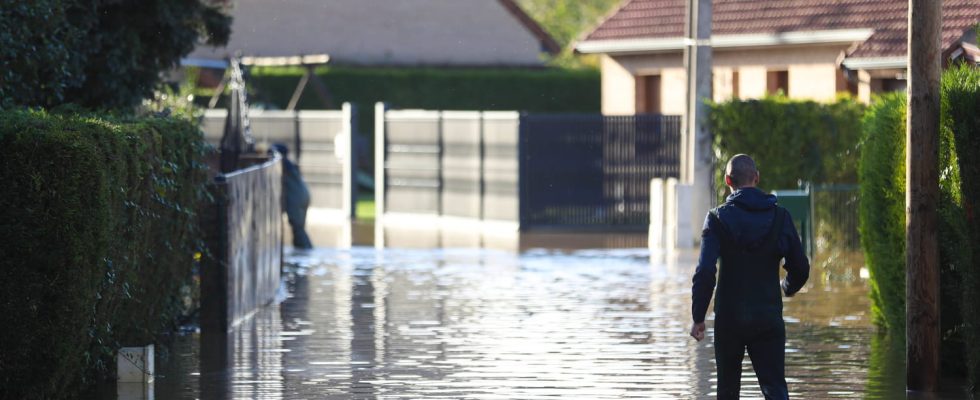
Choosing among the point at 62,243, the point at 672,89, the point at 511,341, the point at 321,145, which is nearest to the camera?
the point at 62,243

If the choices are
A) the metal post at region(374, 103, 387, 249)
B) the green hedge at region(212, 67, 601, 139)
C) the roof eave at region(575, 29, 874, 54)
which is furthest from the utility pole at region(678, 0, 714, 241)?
the green hedge at region(212, 67, 601, 139)

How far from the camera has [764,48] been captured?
3206cm

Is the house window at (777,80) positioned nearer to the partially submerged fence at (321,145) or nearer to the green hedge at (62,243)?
the partially submerged fence at (321,145)

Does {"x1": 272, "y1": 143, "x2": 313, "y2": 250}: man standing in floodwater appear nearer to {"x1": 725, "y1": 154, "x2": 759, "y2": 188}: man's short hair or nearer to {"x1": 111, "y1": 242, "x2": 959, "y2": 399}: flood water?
{"x1": 111, "y1": 242, "x2": 959, "y2": 399}: flood water

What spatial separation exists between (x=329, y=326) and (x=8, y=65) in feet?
11.3

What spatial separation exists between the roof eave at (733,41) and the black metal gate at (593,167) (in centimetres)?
229

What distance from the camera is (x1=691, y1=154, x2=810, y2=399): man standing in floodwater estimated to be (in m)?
9.41

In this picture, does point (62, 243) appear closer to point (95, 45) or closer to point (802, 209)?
point (95, 45)

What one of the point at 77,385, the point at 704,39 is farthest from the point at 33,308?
the point at 704,39

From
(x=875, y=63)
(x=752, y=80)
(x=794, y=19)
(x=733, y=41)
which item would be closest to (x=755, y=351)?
(x=875, y=63)

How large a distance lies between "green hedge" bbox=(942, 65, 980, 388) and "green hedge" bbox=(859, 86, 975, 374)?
71mm

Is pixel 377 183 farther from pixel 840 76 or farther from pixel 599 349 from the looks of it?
pixel 599 349

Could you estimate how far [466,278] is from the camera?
20.2 meters

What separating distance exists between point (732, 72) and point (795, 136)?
9080 millimetres
